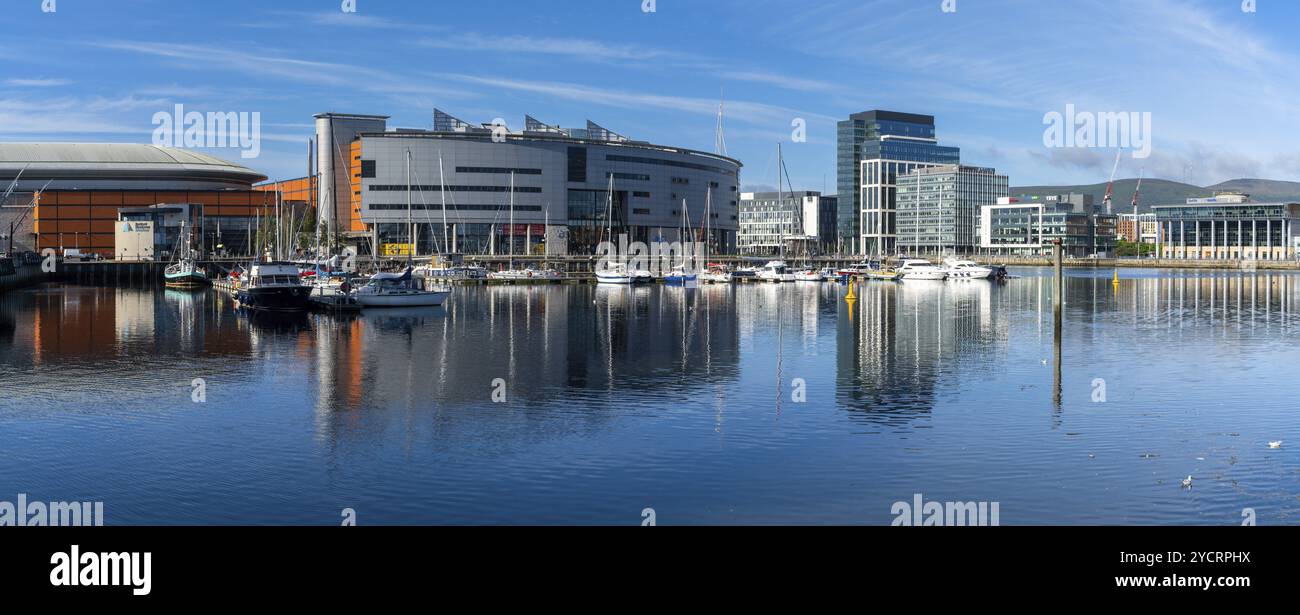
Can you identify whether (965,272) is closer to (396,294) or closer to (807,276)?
(807,276)

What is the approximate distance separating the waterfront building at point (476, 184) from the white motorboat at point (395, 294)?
297ft

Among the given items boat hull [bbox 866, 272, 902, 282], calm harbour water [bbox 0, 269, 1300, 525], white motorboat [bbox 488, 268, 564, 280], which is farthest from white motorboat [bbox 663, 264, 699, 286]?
calm harbour water [bbox 0, 269, 1300, 525]

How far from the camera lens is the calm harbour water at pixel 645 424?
2331cm

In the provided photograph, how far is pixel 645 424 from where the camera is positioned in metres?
32.1

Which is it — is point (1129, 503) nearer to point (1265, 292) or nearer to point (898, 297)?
point (898, 297)

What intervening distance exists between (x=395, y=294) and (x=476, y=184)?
104 metres

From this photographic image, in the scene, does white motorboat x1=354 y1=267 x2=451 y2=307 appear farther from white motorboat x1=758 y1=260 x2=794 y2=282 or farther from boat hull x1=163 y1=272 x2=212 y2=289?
white motorboat x1=758 y1=260 x2=794 y2=282

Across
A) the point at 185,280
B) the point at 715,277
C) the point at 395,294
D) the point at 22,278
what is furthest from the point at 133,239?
the point at 395,294

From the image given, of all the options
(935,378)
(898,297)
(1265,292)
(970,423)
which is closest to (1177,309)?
(898,297)

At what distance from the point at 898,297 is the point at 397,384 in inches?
2930

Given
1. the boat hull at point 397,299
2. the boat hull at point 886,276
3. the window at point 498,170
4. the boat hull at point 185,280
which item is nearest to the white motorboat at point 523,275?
the boat hull at point 185,280

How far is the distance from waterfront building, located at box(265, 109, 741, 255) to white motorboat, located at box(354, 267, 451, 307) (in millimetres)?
90645

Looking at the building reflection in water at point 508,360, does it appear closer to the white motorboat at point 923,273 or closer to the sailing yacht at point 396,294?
the sailing yacht at point 396,294

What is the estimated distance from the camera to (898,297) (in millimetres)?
107688
